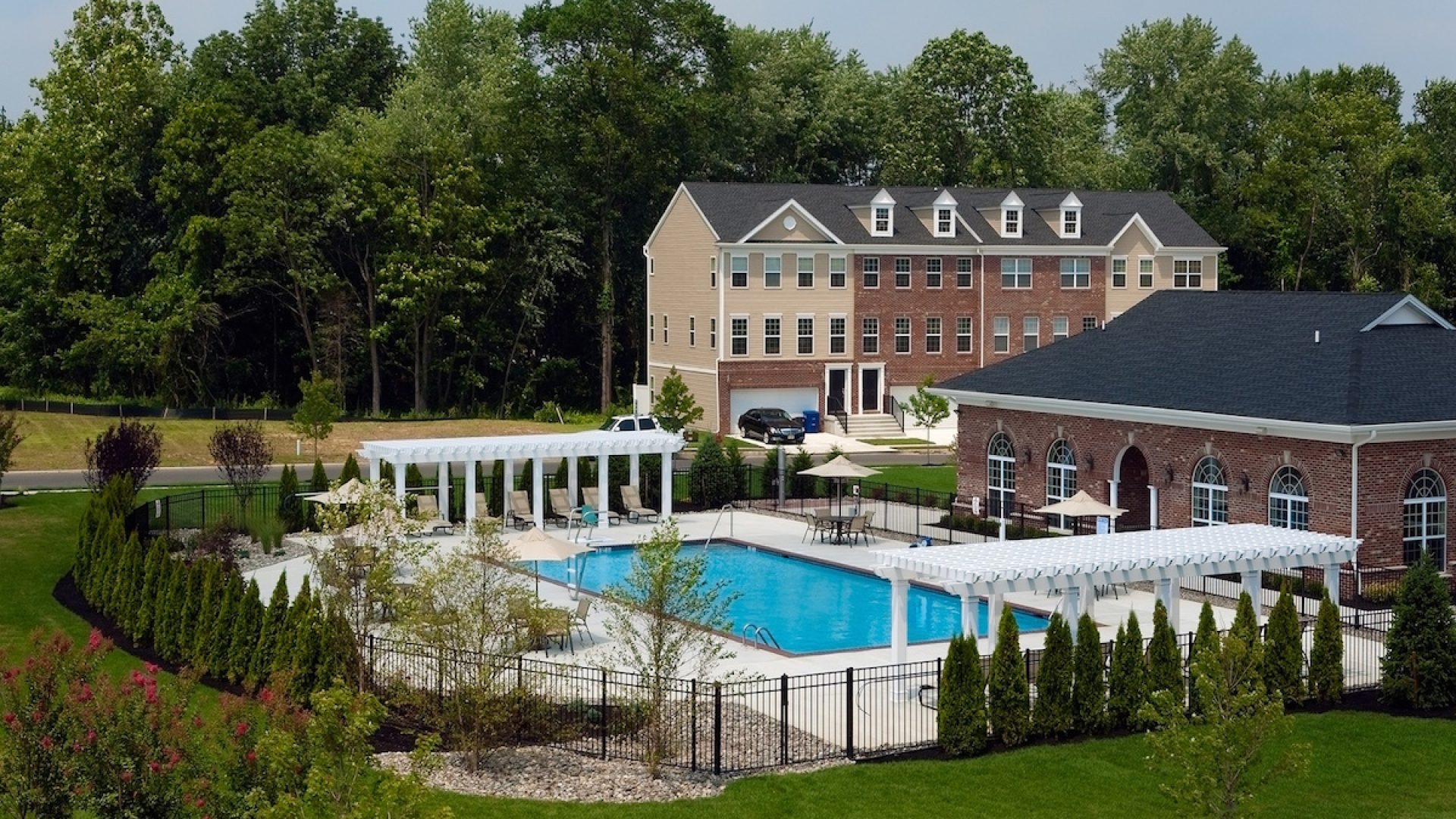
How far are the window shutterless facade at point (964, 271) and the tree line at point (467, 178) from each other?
12.7 m

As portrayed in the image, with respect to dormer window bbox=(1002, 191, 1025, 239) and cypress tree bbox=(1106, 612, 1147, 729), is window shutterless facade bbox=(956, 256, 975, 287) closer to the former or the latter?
dormer window bbox=(1002, 191, 1025, 239)

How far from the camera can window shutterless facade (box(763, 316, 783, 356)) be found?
68688 millimetres

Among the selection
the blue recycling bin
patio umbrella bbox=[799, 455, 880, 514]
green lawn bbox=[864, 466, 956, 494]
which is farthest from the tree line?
patio umbrella bbox=[799, 455, 880, 514]

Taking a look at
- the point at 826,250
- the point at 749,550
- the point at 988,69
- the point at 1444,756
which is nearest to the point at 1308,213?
the point at 988,69

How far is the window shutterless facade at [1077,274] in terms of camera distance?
241 feet

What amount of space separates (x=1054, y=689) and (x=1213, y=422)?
13917 millimetres

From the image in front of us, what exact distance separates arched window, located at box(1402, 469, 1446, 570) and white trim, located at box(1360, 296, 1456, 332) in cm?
381

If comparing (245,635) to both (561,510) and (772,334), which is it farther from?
(772,334)

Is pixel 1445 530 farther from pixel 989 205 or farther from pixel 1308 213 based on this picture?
pixel 1308 213

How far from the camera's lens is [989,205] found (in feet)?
241

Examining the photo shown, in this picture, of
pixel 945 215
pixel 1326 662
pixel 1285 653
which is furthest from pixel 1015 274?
pixel 1285 653

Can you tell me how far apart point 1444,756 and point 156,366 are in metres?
53.7

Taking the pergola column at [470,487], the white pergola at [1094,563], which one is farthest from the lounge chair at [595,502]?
the white pergola at [1094,563]

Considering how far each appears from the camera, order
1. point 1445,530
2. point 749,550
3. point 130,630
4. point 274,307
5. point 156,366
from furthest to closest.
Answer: point 274,307
point 156,366
point 749,550
point 1445,530
point 130,630
